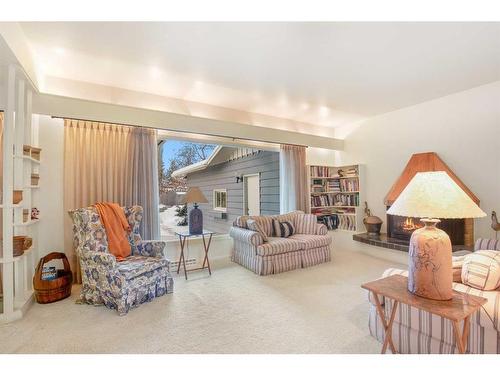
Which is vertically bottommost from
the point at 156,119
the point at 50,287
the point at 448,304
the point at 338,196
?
the point at 50,287

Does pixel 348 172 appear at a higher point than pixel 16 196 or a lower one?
higher

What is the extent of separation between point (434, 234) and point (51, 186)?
3.98 metres

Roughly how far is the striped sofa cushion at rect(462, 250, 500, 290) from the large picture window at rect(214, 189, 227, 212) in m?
5.61

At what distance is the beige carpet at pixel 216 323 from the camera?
1.89 metres

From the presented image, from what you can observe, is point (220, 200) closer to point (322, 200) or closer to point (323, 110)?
point (322, 200)

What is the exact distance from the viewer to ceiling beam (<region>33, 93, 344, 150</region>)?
9.94 feet

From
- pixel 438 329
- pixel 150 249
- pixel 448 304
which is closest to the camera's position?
pixel 448 304

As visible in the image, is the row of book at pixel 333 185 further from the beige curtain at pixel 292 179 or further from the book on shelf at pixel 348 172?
the beige curtain at pixel 292 179

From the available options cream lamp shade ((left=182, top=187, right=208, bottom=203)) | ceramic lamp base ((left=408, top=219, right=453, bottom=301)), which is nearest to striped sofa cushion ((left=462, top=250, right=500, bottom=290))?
ceramic lamp base ((left=408, top=219, right=453, bottom=301))

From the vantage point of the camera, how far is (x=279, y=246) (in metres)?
3.64

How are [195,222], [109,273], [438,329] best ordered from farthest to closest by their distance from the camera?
[195,222] → [109,273] → [438,329]

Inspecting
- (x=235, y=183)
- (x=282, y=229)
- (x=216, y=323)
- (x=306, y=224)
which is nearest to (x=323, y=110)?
(x=306, y=224)
